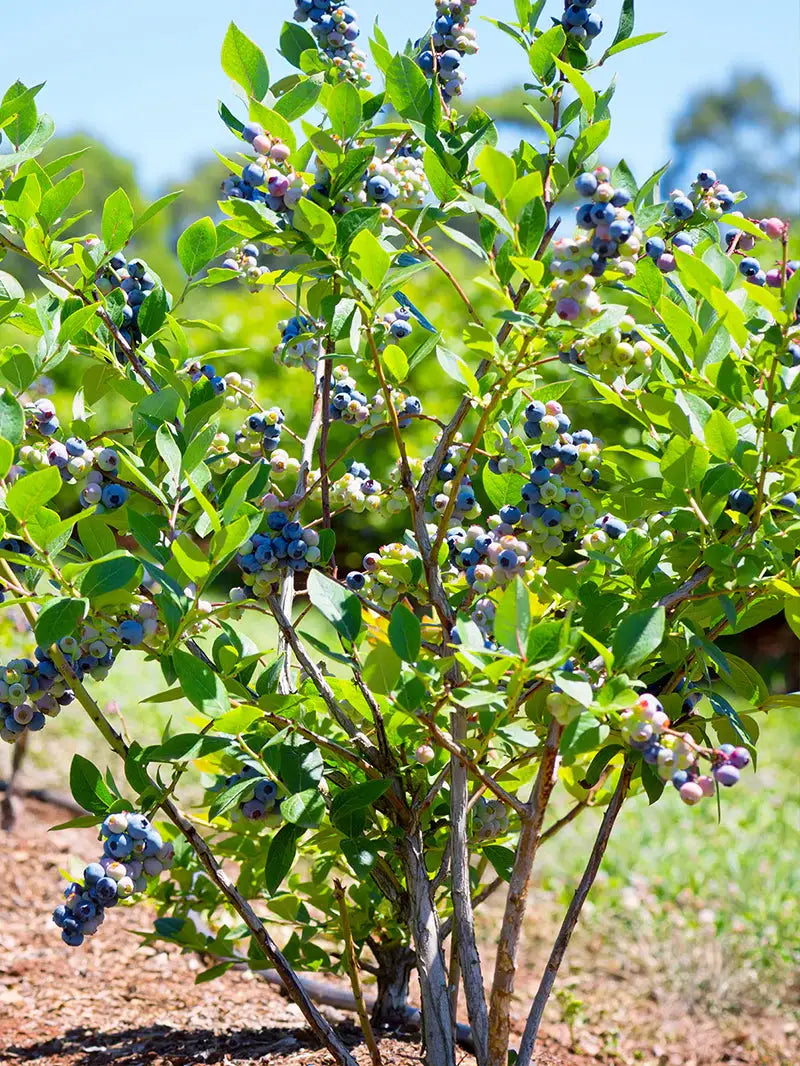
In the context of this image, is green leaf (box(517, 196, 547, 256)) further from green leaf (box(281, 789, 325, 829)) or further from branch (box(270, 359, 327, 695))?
green leaf (box(281, 789, 325, 829))

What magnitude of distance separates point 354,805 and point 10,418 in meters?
0.60

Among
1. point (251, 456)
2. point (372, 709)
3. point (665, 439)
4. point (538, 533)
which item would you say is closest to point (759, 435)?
point (665, 439)

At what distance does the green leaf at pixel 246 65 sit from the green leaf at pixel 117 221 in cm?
21

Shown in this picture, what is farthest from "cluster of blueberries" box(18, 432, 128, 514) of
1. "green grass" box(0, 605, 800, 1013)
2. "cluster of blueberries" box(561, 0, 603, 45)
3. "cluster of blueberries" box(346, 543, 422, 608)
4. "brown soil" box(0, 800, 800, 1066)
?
"green grass" box(0, 605, 800, 1013)

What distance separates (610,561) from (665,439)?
261mm

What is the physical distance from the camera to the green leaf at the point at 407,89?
49.0 inches

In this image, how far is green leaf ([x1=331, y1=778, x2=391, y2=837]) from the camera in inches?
53.2

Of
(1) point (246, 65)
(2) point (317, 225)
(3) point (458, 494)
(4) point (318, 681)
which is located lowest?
(4) point (318, 681)

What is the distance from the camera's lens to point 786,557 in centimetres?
136

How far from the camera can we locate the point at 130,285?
150 centimetres

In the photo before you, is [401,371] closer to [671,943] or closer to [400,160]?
[400,160]

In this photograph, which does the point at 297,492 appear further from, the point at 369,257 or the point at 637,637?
the point at 637,637

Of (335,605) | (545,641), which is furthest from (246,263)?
(545,641)

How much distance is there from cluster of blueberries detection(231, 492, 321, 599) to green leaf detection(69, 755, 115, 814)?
28 centimetres
